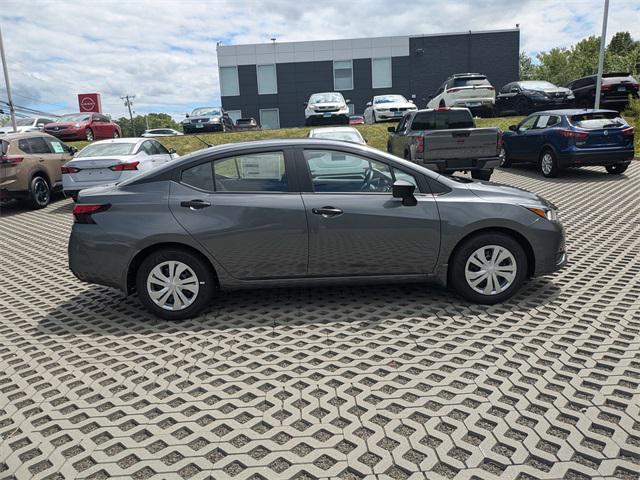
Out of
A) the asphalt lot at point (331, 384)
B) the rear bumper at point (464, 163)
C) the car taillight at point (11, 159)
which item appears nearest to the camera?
the asphalt lot at point (331, 384)

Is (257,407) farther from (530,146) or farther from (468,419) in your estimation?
(530,146)

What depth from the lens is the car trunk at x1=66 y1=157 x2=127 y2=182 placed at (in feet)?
34.4

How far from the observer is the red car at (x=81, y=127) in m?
20.8

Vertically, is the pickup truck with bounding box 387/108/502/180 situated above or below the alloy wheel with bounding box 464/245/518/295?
above

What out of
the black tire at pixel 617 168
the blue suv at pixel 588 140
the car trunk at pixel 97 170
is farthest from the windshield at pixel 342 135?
the black tire at pixel 617 168

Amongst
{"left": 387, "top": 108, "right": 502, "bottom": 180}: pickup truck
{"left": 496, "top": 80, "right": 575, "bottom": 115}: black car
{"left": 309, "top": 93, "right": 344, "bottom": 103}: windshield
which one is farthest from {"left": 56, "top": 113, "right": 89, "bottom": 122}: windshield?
{"left": 496, "top": 80, "right": 575, "bottom": 115}: black car

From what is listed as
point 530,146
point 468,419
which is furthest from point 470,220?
point 530,146

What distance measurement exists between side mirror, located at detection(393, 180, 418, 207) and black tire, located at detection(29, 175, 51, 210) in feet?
31.8

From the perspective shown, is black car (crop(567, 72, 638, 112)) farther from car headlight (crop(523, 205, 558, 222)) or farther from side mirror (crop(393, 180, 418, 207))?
side mirror (crop(393, 180, 418, 207))

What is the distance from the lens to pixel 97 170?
10.5 m

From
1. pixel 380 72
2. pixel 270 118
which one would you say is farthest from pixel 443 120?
pixel 270 118

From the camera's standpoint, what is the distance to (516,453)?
2641 mm

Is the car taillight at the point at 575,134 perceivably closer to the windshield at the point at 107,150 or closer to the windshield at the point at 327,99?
the windshield at the point at 107,150

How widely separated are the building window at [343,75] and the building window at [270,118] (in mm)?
5415
